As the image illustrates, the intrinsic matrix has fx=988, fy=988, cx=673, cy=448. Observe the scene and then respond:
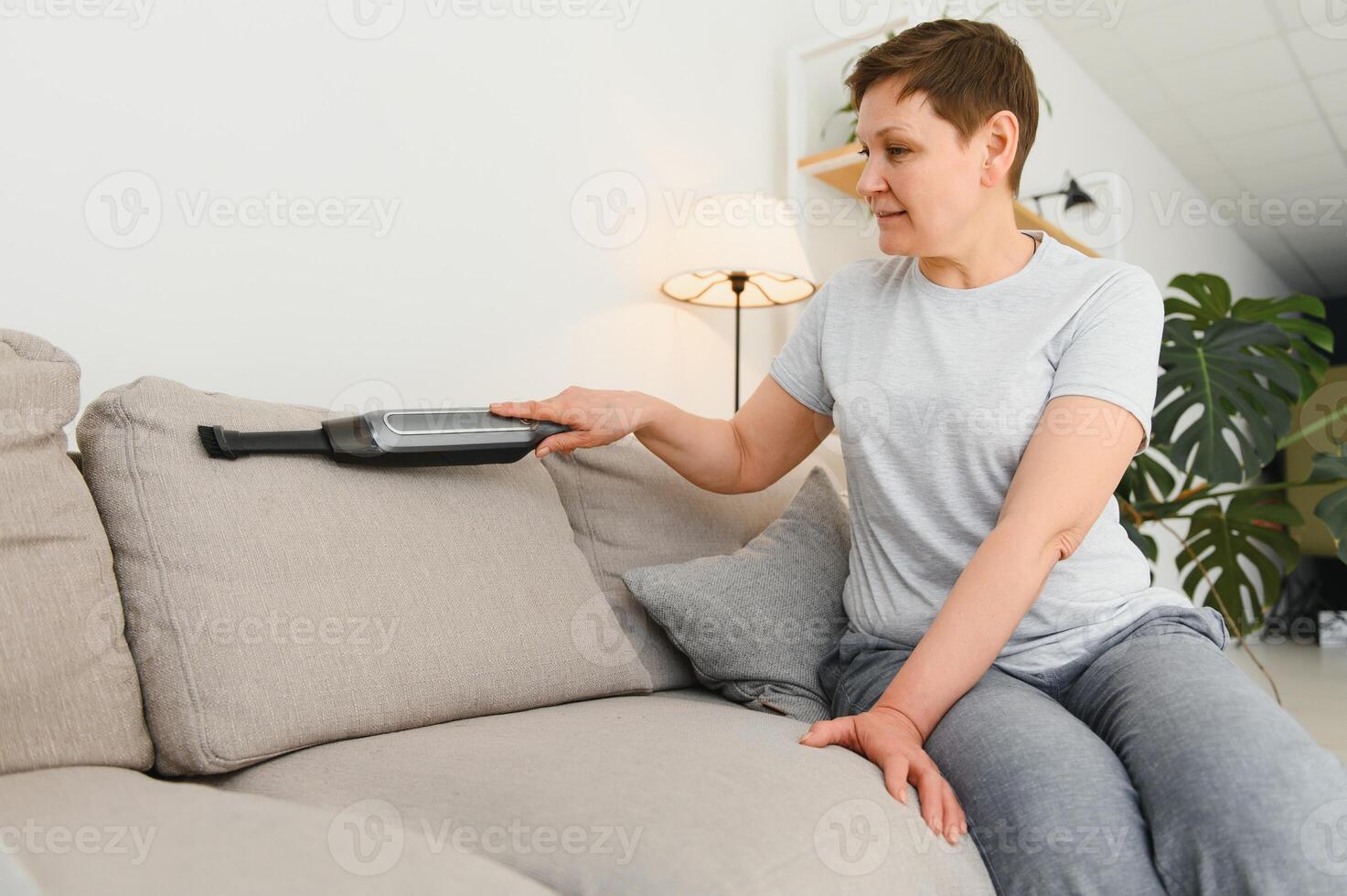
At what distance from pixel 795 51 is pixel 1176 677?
2150mm

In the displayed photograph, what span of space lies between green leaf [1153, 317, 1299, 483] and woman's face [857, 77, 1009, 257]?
4.95 feet

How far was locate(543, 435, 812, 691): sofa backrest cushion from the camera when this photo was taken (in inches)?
54.0

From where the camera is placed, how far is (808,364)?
1390 millimetres

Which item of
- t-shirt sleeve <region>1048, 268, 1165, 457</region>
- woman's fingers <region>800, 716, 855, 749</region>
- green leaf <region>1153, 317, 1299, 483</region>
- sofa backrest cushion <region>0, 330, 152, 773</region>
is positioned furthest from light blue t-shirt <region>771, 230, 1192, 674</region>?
green leaf <region>1153, 317, 1299, 483</region>

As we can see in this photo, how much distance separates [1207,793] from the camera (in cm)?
81

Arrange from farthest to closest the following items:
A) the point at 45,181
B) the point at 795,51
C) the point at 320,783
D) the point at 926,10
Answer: the point at 926,10
the point at 795,51
the point at 45,181
the point at 320,783

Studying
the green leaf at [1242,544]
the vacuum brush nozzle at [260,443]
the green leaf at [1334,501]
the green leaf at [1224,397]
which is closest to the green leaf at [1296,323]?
the green leaf at [1224,397]

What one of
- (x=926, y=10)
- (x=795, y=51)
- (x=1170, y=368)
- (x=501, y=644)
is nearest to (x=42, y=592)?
(x=501, y=644)

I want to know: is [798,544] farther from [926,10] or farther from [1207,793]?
[926,10]

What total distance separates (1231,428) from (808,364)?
1.71 m

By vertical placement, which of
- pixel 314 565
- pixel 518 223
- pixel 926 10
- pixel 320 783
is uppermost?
pixel 926 10

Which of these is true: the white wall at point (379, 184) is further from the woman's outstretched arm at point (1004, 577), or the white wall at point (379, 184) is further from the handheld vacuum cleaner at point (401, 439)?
the woman's outstretched arm at point (1004, 577)

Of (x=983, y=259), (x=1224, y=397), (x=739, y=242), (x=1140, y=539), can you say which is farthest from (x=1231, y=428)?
(x=983, y=259)

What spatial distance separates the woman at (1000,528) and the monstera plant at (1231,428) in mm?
1276
